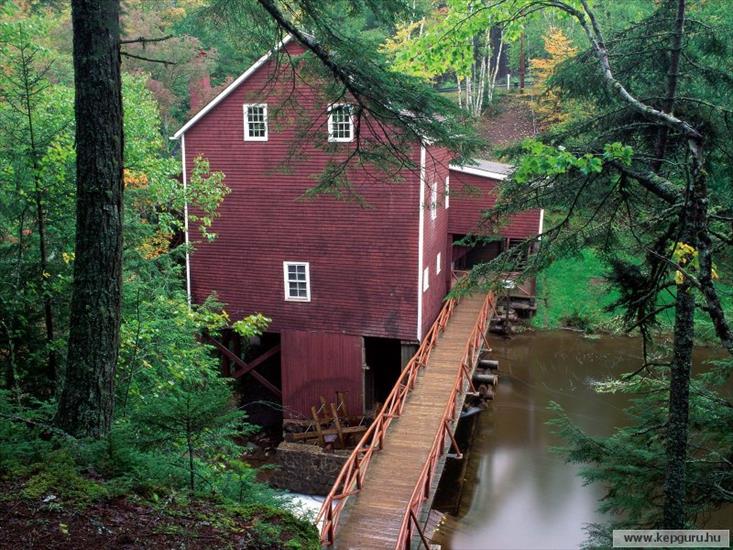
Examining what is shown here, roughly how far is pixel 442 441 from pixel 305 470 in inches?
169

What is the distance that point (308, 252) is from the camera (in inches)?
626

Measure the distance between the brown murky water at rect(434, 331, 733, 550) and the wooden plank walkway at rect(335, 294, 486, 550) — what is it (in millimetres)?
2620

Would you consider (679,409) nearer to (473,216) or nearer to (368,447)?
(368,447)

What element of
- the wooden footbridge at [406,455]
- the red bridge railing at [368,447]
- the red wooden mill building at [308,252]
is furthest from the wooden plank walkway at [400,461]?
the red wooden mill building at [308,252]

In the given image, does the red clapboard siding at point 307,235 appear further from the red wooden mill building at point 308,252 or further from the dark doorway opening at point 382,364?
the dark doorway opening at point 382,364

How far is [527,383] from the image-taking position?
19906mm

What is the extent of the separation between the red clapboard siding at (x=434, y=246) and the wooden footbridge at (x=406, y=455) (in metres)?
0.71

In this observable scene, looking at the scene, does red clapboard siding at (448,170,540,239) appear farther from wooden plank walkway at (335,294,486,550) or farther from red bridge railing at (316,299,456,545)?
wooden plank walkway at (335,294,486,550)

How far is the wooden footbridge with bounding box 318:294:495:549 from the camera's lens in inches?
347

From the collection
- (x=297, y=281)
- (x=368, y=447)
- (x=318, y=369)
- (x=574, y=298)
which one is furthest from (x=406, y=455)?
(x=574, y=298)

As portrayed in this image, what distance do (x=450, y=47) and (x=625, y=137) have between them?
10.2 feet

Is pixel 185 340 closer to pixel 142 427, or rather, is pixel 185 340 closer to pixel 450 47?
pixel 142 427

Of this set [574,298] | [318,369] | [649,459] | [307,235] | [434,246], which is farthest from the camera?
[574,298]

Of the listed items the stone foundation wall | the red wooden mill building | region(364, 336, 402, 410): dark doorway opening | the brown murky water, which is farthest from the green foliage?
region(364, 336, 402, 410): dark doorway opening
